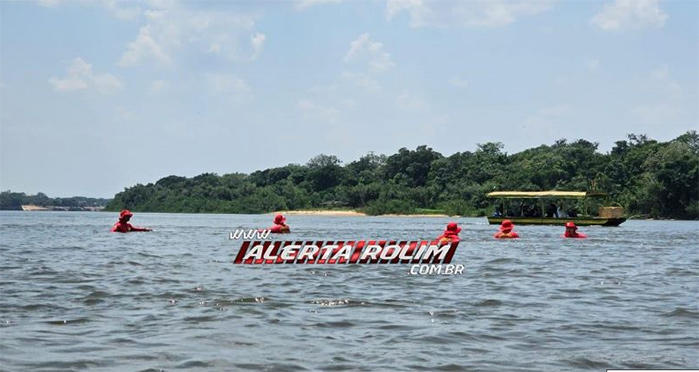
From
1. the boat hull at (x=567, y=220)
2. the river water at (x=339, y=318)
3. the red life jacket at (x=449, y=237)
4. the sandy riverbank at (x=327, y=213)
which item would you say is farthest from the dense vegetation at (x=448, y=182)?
the river water at (x=339, y=318)

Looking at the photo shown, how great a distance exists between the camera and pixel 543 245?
42.9 meters

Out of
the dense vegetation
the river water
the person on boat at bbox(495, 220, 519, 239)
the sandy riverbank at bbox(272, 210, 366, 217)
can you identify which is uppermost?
the dense vegetation

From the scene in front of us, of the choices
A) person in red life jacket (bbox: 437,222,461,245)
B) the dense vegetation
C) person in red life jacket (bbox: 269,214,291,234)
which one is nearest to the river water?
person in red life jacket (bbox: 437,222,461,245)

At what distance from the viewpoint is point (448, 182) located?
14625 cm

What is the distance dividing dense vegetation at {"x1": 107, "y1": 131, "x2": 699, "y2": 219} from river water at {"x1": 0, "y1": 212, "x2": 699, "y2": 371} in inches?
3324

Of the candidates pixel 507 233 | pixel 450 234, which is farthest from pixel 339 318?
pixel 507 233

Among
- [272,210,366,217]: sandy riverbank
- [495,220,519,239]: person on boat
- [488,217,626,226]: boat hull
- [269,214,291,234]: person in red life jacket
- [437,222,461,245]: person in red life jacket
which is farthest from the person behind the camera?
[272,210,366,217]: sandy riverbank

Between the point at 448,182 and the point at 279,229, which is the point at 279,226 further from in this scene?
the point at 448,182

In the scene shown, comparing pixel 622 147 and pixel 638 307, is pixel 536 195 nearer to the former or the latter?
pixel 638 307

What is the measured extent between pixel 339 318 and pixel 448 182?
13162 centimetres

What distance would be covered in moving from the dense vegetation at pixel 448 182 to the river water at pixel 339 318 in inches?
3324

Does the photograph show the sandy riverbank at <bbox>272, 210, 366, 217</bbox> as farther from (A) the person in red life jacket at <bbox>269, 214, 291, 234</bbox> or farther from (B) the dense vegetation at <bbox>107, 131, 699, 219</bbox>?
(A) the person in red life jacket at <bbox>269, 214, 291, 234</bbox>

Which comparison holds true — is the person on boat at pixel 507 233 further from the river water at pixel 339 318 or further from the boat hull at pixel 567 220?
the boat hull at pixel 567 220

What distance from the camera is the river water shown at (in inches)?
475
